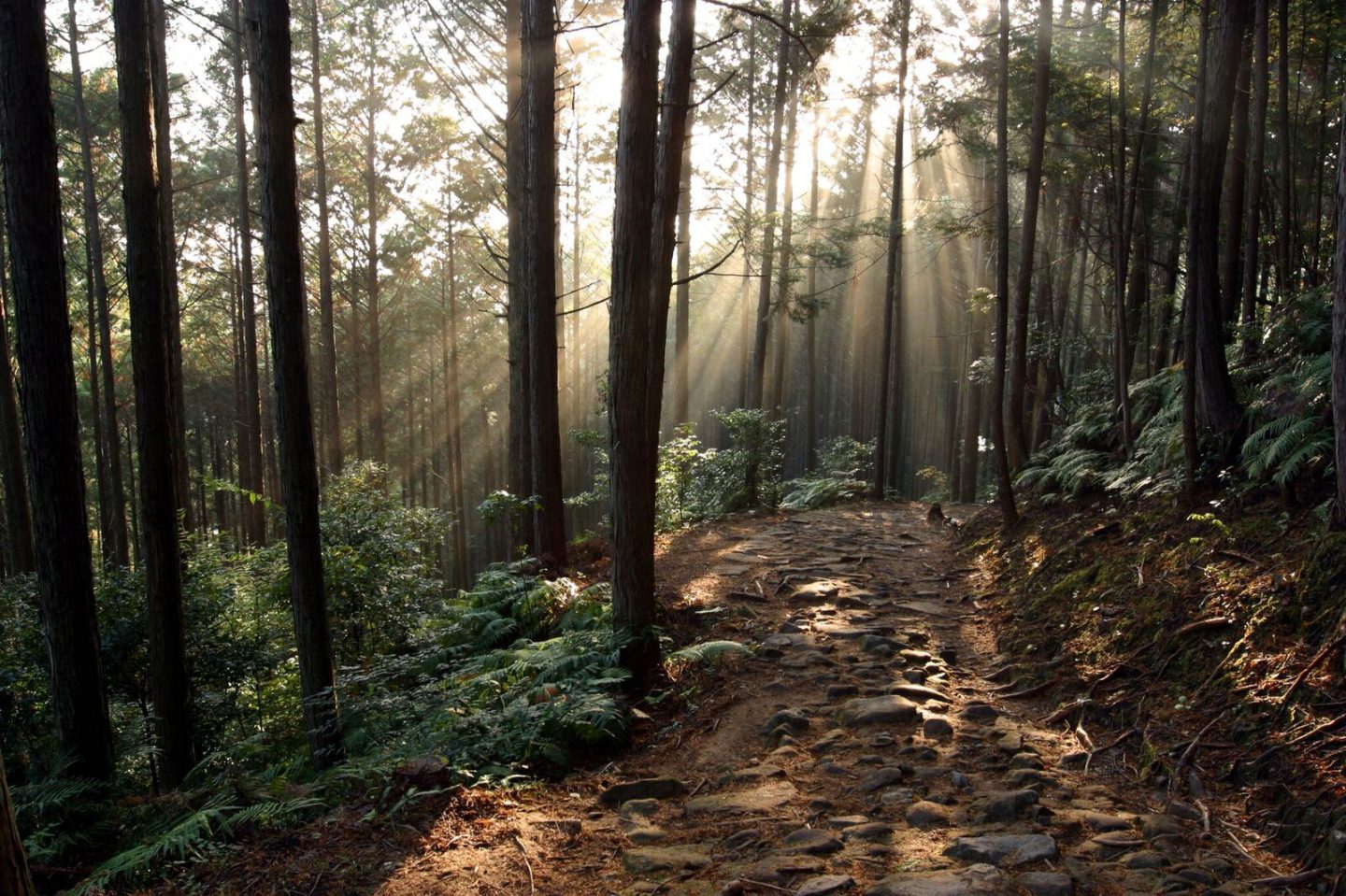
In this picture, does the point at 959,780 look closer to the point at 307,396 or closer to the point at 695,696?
the point at 695,696

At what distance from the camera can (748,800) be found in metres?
4.43

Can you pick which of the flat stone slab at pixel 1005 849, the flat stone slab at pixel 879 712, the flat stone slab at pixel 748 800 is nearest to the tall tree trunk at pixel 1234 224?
the flat stone slab at pixel 879 712

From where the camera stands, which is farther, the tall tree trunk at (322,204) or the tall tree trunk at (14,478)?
the tall tree trunk at (322,204)

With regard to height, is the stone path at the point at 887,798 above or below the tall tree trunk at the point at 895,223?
below

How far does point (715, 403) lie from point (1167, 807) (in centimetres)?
4786

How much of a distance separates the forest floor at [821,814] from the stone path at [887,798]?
1 cm

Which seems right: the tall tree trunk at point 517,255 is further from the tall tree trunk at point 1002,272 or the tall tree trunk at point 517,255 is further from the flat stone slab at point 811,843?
the flat stone slab at point 811,843

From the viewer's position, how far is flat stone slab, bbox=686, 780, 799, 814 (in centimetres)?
433

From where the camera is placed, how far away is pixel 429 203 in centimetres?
Answer: 2731

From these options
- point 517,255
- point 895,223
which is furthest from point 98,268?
point 895,223

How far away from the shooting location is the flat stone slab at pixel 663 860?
12.1 ft

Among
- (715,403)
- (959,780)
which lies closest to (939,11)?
(959,780)

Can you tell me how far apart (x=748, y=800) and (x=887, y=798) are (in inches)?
29.3


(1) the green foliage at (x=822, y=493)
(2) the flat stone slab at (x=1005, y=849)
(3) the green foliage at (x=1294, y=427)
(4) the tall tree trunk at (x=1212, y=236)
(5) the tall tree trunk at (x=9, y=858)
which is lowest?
(1) the green foliage at (x=822, y=493)
